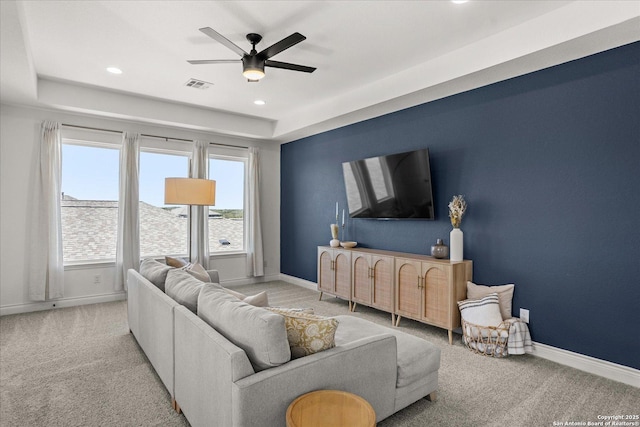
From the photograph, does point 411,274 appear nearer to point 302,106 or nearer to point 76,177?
point 302,106

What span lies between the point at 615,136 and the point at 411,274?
83.1 inches

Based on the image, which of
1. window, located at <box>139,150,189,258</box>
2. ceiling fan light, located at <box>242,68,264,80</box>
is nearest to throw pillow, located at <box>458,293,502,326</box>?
ceiling fan light, located at <box>242,68,264,80</box>

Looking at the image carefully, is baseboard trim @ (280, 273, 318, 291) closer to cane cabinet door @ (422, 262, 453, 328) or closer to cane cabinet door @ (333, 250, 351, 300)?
cane cabinet door @ (333, 250, 351, 300)

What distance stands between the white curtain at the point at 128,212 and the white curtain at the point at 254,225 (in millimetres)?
1793

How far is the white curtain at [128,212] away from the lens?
5.05 metres

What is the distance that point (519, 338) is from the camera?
3125 mm

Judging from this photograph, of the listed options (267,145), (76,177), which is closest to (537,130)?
(267,145)

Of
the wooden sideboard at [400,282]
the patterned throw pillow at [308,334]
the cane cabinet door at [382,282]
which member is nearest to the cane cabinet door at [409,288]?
the wooden sideboard at [400,282]

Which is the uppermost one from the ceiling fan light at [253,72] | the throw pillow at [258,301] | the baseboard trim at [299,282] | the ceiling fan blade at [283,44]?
the ceiling fan blade at [283,44]

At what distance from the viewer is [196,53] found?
353cm

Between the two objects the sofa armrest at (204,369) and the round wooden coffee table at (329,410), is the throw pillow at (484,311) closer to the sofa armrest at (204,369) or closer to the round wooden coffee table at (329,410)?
the round wooden coffee table at (329,410)

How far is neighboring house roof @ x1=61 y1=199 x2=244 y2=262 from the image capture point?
16.1 feet

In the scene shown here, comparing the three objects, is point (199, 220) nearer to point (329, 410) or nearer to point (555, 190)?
point (329, 410)

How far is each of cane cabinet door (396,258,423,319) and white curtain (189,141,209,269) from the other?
320 cm
